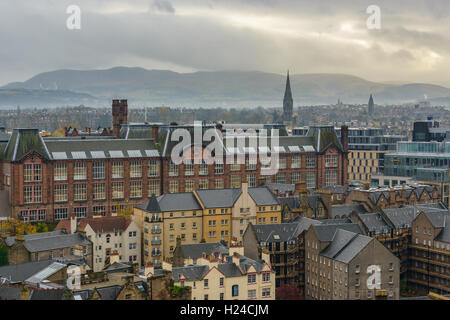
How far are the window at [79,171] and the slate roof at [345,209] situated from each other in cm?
4747

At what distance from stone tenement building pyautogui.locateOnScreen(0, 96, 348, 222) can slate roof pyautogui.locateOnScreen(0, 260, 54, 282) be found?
1826 inches

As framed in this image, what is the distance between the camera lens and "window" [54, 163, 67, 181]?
123 meters

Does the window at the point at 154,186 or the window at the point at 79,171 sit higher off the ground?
the window at the point at 79,171

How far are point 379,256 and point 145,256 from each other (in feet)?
115

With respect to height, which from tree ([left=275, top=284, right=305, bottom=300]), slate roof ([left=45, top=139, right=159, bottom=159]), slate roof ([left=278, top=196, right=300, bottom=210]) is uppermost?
slate roof ([left=45, top=139, right=159, bottom=159])

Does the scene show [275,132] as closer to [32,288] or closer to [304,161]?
[304,161]

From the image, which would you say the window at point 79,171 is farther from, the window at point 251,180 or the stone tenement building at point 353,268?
the stone tenement building at point 353,268

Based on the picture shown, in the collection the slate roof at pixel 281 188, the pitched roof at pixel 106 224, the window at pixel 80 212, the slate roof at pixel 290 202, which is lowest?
the window at pixel 80 212

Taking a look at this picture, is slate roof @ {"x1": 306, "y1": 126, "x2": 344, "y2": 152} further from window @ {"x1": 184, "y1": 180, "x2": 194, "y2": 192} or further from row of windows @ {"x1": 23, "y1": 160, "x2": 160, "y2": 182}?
row of windows @ {"x1": 23, "y1": 160, "x2": 160, "y2": 182}

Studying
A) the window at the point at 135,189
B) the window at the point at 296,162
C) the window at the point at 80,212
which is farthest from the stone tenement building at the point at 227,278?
the window at the point at 296,162

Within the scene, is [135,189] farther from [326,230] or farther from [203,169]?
[326,230]

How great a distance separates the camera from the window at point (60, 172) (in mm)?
123312

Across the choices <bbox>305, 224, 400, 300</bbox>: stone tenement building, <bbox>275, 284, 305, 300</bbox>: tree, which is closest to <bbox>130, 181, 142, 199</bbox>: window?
<bbox>305, 224, 400, 300</bbox>: stone tenement building

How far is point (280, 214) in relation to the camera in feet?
348
